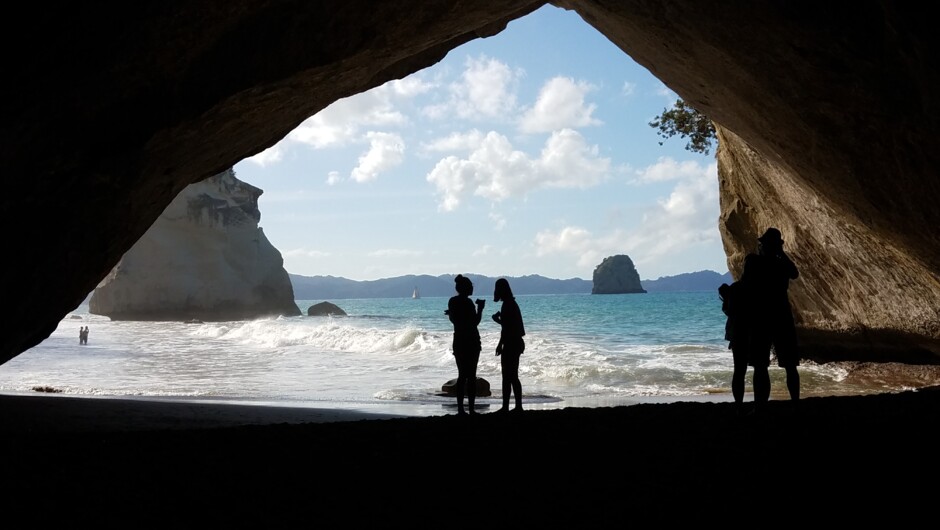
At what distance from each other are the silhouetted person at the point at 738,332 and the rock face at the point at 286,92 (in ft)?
8.08

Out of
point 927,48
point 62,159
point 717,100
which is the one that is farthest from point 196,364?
point 927,48

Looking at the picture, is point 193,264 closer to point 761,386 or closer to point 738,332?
point 738,332

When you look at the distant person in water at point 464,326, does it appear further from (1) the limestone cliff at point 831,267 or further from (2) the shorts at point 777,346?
(1) the limestone cliff at point 831,267

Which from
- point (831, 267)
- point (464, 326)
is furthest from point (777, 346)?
point (831, 267)

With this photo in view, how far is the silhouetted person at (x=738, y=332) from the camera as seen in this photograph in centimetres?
595

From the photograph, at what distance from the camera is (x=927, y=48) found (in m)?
5.71

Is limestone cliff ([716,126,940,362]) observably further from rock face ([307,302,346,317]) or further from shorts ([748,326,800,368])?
rock face ([307,302,346,317])

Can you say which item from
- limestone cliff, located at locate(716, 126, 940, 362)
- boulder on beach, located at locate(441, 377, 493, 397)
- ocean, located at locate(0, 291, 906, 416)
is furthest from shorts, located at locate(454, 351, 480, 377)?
limestone cliff, located at locate(716, 126, 940, 362)

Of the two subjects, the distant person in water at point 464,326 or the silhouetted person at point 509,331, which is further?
the silhouetted person at point 509,331

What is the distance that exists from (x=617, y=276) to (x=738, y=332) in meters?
133

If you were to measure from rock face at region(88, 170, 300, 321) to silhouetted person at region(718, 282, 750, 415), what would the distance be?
190 feet

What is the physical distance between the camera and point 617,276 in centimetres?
13662

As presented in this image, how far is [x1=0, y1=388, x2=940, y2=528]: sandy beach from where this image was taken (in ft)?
11.0

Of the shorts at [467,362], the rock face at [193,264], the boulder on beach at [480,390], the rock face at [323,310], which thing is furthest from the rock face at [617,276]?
the shorts at [467,362]
